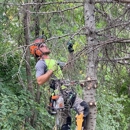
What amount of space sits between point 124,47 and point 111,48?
0.17 metres

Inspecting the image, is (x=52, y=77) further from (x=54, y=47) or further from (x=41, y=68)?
(x=54, y=47)

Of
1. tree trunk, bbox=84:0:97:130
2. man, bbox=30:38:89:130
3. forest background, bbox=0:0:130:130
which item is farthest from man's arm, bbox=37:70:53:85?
tree trunk, bbox=84:0:97:130

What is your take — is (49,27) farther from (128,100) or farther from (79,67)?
(128,100)

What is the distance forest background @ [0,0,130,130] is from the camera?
4895 millimetres

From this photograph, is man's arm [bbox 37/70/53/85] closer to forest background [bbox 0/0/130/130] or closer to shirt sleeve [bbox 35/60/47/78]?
shirt sleeve [bbox 35/60/47/78]

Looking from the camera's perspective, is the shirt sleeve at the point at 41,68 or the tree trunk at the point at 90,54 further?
the shirt sleeve at the point at 41,68

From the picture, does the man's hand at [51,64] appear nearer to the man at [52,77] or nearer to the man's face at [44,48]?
the man at [52,77]

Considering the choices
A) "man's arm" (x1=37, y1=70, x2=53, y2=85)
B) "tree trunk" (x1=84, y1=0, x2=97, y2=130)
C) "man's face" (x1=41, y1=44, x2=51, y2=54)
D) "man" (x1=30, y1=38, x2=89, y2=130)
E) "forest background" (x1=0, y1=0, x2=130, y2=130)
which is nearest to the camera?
"forest background" (x1=0, y1=0, x2=130, y2=130)

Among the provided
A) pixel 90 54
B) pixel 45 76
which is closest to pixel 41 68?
pixel 45 76

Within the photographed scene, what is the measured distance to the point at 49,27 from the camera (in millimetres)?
6746

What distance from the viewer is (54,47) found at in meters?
4.81

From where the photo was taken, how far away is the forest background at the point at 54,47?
489cm

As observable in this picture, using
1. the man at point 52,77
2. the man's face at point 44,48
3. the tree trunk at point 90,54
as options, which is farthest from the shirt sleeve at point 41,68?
the tree trunk at point 90,54

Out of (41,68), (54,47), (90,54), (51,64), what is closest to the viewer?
(54,47)
